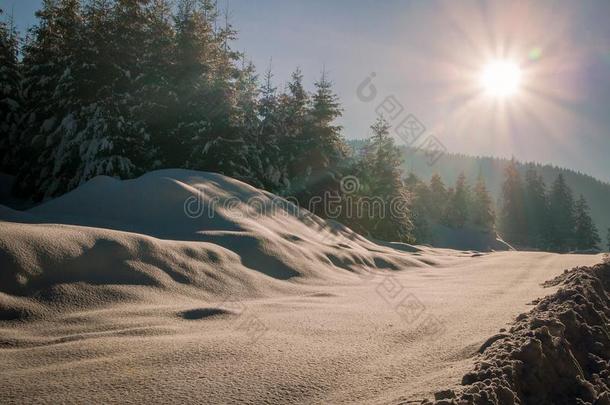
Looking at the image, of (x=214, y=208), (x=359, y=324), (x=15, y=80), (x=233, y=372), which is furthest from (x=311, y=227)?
(x=15, y=80)

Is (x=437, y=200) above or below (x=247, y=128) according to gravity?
above

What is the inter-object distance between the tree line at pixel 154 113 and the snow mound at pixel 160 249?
8.54 metres

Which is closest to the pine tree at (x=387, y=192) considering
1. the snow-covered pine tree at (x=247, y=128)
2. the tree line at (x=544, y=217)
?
the snow-covered pine tree at (x=247, y=128)

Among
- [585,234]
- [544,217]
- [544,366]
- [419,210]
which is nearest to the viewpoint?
[544,366]

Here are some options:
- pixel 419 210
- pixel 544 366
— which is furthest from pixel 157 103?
pixel 419 210

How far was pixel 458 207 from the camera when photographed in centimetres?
6531

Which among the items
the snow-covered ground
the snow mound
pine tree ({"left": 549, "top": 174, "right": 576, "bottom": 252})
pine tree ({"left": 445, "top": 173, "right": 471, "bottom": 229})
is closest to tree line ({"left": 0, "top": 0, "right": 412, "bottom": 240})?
the snow mound

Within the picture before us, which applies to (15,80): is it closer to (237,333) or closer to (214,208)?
(214,208)

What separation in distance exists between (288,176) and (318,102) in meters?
6.78

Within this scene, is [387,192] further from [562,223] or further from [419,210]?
[562,223]

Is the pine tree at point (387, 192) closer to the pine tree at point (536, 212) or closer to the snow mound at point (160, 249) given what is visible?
the snow mound at point (160, 249)

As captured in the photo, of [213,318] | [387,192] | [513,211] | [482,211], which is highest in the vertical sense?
[513,211]

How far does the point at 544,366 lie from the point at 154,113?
74.6 feet

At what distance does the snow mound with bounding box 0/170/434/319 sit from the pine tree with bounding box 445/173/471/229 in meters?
52.5
